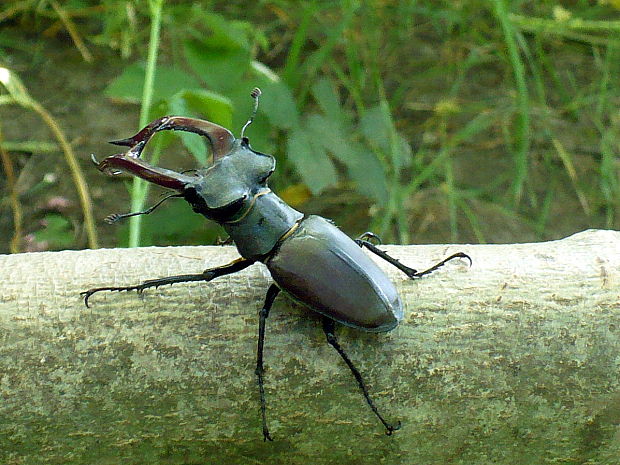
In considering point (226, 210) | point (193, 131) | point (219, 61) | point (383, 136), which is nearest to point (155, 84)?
point (219, 61)

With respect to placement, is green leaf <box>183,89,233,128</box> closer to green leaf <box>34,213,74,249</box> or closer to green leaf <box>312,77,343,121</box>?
green leaf <box>312,77,343,121</box>

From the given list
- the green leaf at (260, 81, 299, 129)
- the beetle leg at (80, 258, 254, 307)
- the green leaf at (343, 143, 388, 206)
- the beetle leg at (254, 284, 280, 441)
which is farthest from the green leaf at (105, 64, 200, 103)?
the beetle leg at (254, 284, 280, 441)

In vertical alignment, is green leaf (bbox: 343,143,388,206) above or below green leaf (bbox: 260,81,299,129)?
below

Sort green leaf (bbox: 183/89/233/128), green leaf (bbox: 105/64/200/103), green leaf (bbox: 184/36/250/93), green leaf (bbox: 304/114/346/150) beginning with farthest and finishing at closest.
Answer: green leaf (bbox: 304/114/346/150), green leaf (bbox: 184/36/250/93), green leaf (bbox: 105/64/200/103), green leaf (bbox: 183/89/233/128)

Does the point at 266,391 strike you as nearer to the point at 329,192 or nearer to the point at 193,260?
the point at 193,260

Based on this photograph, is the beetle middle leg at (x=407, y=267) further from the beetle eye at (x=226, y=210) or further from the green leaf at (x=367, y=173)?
the green leaf at (x=367, y=173)

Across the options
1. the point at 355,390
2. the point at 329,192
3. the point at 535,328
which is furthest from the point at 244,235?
the point at 329,192

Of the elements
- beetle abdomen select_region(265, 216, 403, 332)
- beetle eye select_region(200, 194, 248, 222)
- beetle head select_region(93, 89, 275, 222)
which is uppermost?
beetle head select_region(93, 89, 275, 222)

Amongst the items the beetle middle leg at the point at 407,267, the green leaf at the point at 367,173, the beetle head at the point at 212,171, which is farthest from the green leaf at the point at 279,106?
the beetle middle leg at the point at 407,267
